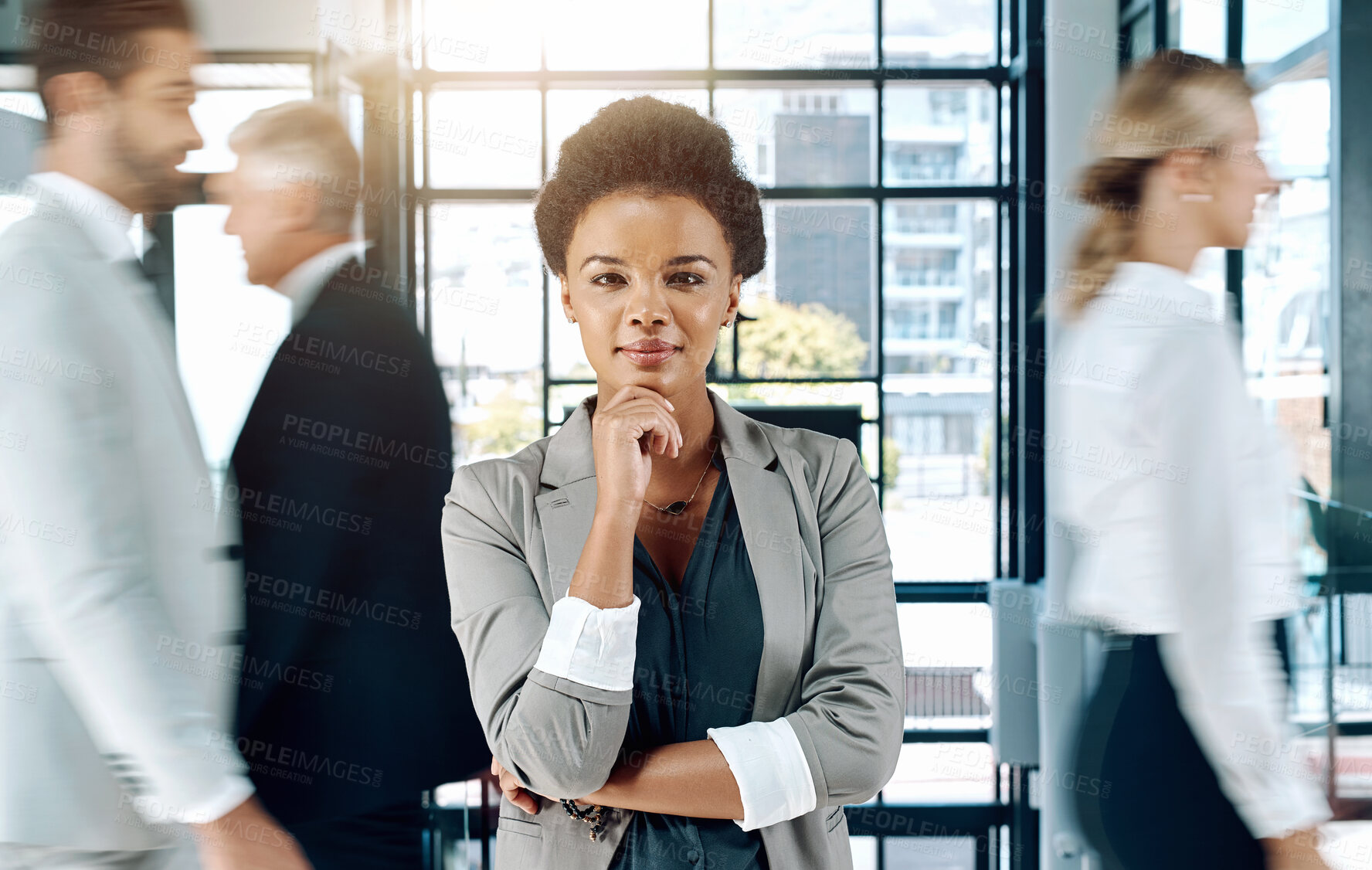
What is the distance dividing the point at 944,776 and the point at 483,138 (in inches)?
133

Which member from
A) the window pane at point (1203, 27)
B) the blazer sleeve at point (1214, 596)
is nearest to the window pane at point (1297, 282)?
the window pane at point (1203, 27)

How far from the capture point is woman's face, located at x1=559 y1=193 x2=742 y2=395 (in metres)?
1.22

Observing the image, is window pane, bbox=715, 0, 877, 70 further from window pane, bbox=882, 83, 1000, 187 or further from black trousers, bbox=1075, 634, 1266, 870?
black trousers, bbox=1075, 634, 1266, 870

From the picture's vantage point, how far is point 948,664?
13.4 ft

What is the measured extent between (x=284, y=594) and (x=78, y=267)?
828 mm

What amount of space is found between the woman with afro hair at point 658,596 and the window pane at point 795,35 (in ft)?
9.34

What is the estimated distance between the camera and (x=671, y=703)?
1221mm

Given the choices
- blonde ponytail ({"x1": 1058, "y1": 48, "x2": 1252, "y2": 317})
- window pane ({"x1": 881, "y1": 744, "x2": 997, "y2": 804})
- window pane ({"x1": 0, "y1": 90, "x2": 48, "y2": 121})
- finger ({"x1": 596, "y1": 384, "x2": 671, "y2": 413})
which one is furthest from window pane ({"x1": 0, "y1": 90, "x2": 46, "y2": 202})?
window pane ({"x1": 881, "y1": 744, "x2": 997, "y2": 804})

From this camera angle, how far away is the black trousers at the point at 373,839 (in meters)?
2.07

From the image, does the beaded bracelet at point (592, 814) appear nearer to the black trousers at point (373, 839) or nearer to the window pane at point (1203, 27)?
the black trousers at point (373, 839)

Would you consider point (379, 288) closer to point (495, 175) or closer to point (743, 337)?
point (495, 175)

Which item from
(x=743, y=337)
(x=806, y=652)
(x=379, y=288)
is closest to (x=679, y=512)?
(x=806, y=652)

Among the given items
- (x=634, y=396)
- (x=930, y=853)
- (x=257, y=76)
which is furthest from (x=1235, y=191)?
(x=930, y=853)

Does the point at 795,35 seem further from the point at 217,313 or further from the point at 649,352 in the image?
the point at 649,352
